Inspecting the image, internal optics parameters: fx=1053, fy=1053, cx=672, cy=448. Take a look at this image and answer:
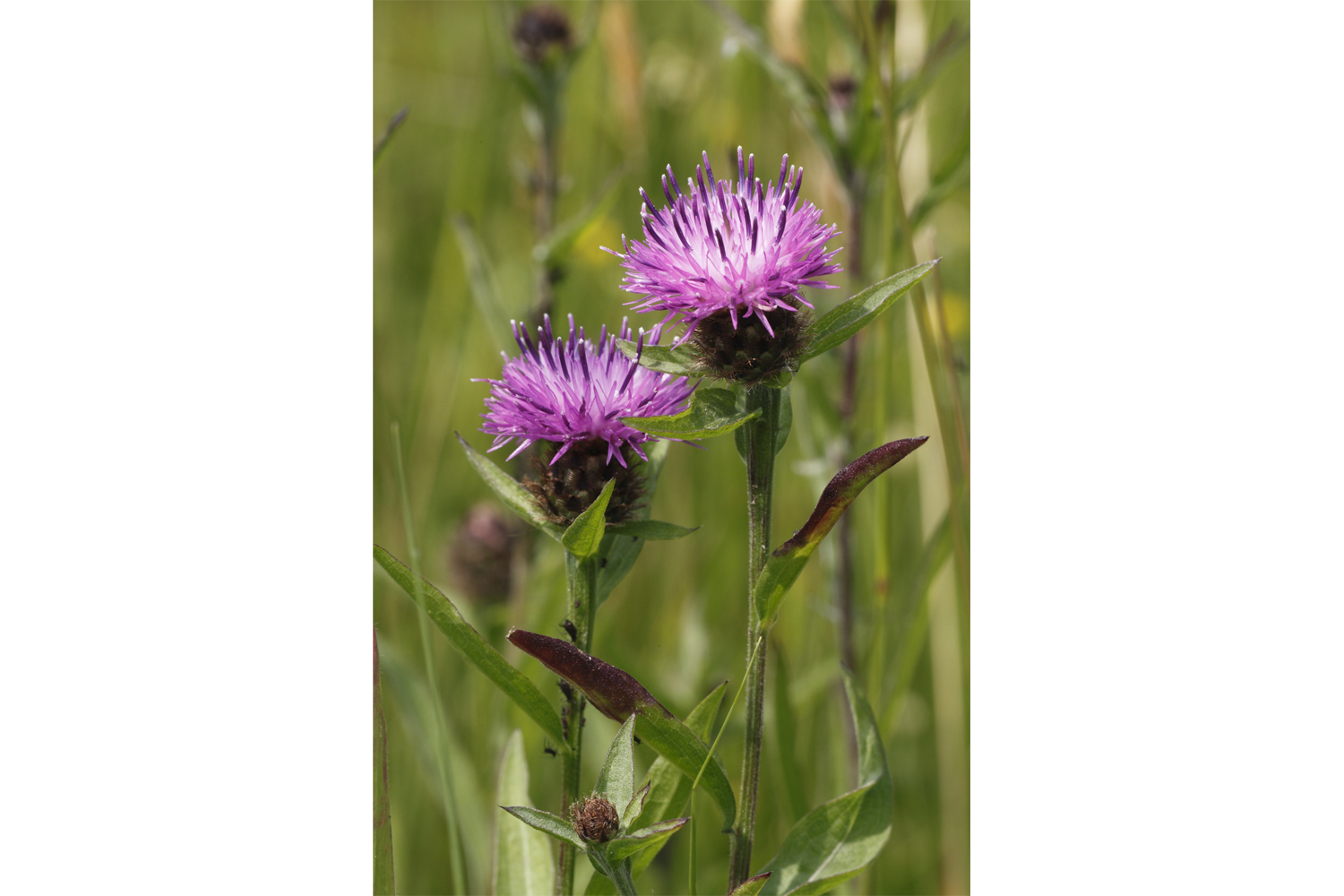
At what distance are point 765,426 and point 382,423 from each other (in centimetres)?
118

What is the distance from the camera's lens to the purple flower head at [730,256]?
3.32ft

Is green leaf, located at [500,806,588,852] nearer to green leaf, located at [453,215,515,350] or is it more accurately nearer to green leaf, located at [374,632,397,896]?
green leaf, located at [374,632,397,896]

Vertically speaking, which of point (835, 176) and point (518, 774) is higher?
point (835, 176)

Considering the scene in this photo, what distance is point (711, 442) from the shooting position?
1895mm

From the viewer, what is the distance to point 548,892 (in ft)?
3.90

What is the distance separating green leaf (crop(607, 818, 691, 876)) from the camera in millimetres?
918

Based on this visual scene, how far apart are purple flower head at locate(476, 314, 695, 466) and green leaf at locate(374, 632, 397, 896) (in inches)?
11.7

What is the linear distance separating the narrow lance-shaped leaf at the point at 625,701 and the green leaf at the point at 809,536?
0.13 meters

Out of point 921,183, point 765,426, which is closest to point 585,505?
point 765,426

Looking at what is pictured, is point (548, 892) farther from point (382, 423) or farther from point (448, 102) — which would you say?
point (448, 102)

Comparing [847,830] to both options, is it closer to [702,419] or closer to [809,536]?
[809,536]

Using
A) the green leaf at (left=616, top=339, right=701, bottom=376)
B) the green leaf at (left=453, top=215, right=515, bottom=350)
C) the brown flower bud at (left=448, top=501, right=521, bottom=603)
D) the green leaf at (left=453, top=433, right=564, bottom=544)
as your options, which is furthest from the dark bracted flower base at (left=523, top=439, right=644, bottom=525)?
the brown flower bud at (left=448, top=501, right=521, bottom=603)

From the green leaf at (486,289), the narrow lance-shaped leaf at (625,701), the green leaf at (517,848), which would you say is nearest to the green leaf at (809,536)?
the narrow lance-shaped leaf at (625,701)

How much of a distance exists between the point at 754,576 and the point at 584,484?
0.68ft
